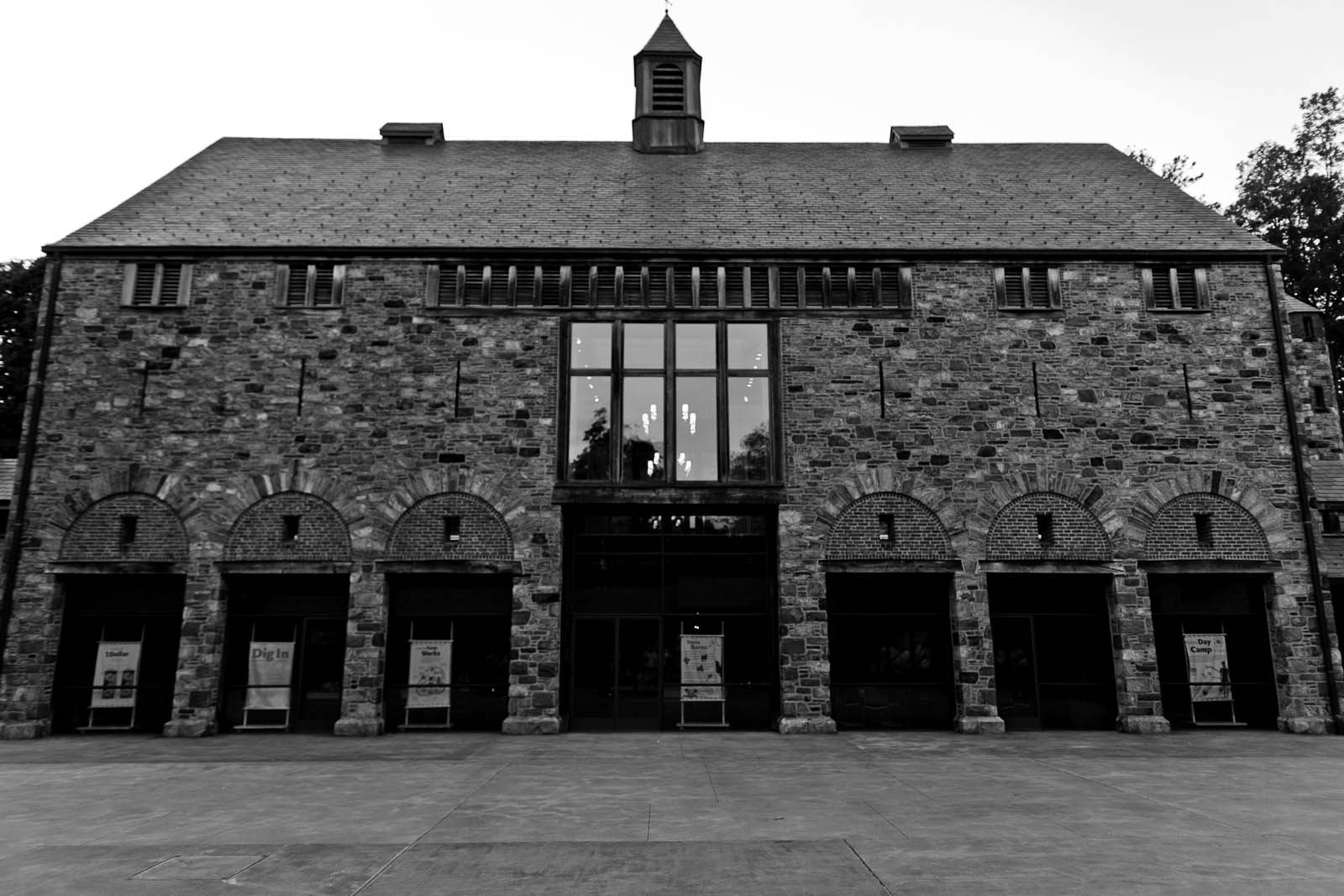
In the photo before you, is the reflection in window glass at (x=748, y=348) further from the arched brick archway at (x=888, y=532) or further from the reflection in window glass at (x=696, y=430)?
the arched brick archway at (x=888, y=532)

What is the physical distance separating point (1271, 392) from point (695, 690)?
12683 millimetres

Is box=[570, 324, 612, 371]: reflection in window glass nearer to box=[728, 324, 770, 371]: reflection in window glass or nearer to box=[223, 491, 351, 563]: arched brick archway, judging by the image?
box=[728, 324, 770, 371]: reflection in window glass

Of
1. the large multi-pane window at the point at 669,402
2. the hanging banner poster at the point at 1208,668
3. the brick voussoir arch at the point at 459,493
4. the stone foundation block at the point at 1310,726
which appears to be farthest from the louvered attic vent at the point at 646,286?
the stone foundation block at the point at 1310,726

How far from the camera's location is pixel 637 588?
54.9ft

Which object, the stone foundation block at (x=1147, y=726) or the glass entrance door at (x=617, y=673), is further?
the glass entrance door at (x=617, y=673)

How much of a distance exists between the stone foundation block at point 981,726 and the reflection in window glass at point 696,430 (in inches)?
249

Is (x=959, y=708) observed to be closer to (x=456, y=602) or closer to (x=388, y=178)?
(x=456, y=602)

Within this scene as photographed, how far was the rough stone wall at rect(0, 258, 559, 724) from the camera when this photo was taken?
1608cm

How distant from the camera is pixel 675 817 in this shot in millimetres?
9180

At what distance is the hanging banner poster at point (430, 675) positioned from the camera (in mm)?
16359

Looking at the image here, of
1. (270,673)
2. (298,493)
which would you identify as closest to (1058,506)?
(298,493)

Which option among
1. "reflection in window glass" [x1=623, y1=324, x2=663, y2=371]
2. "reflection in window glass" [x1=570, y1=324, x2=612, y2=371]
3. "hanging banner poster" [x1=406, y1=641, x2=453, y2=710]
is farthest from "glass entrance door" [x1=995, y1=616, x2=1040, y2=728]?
"hanging banner poster" [x1=406, y1=641, x2=453, y2=710]

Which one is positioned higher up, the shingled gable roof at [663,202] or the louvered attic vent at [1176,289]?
the shingled gable roof at [663,202]

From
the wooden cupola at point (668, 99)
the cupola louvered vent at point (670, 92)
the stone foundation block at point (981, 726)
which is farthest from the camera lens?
the cupola louvered vent at point (670, 92)
